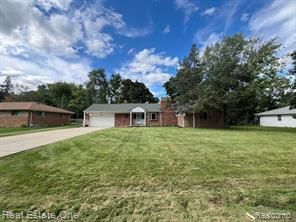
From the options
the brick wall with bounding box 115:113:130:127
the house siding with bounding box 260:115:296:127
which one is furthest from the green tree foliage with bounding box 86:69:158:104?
the house siding with bounding box 260:115:296:127

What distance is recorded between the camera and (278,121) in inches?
1115

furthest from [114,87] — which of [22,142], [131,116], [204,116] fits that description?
[22,142]

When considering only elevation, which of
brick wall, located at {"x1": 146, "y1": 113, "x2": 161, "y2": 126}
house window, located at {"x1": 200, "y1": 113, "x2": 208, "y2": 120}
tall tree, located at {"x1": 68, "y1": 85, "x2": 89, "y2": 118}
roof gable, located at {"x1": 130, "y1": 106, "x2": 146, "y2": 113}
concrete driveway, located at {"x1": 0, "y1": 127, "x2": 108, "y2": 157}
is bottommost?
concrete driveway, located at {"x1": 0, "y1": 127, "x2": 108, "y2": 157}

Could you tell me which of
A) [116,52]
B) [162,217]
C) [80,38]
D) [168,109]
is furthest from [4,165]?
[168,109]

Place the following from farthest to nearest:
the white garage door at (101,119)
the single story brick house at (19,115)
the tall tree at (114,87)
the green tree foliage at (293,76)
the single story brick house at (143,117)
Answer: the tall tree at (114,87) < the white garage door at (101,119) < the single story brick house at (143,117) < the single story brick house at (19,115) < the green tree foliage at (293,76)

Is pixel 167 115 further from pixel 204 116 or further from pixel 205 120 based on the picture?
pixel 205 120

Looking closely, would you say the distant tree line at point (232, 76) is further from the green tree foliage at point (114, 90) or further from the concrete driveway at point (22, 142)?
the green tree foliage at point (114, 90)

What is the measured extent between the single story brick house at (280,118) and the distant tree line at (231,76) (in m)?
6.72

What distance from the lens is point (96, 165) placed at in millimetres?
5148

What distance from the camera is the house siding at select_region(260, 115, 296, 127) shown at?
86.2 ft

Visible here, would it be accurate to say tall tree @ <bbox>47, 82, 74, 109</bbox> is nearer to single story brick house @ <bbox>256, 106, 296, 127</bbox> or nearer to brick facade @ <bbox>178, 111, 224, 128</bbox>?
brick facade @ <bbox>178, 111, 224, 128</bbox>

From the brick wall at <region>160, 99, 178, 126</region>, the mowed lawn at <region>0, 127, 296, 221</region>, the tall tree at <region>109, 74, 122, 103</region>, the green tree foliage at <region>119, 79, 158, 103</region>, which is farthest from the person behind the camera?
the tall tree at <region>109, 74, 122, 103</region>

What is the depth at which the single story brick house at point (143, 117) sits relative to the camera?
24.7 metres

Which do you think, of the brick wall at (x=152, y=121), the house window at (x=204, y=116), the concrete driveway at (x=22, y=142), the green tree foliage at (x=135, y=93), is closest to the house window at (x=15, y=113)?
the concrete driveway at (x=22, y=142)
